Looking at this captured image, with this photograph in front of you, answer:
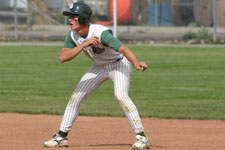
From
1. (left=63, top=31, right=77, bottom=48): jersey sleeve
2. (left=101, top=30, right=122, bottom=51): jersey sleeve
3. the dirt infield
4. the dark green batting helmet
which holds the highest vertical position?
the dark green batting helmet

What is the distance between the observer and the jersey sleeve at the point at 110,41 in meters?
7.42

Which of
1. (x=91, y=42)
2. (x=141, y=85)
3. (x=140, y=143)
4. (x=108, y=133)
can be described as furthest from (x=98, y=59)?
(x=141, y=85)

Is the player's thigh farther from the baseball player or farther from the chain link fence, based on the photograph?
the chain link fence

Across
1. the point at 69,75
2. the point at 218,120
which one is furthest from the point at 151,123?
the point at 69,75

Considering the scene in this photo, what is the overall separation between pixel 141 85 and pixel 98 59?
29.0 ft

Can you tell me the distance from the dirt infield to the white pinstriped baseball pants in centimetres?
48

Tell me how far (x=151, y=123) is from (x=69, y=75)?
7.96 metres

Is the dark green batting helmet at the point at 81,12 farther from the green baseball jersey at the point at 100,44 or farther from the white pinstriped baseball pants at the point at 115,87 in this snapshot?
the white pinstriped baseball pants at the point at 115,87

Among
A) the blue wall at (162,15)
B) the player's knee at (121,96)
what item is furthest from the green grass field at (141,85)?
the blue wall at (162,15)

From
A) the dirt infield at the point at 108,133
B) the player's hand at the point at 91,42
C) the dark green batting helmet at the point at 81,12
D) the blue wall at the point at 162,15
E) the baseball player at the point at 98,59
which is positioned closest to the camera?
the player's hand at the point at 91,42

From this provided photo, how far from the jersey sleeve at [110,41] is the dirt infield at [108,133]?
1.49 m

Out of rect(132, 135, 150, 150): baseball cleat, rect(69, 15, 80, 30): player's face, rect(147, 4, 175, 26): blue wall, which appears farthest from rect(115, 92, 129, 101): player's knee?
rect(147, 4, 175, 26): blue wall

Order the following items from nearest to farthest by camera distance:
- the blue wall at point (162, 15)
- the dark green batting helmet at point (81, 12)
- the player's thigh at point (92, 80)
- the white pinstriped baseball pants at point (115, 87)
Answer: the dark green batting helmet at point (81, 12), the white pinstriped baseball pants at point (115, 87), the player's thigh at point (92, 80), the blue wall at point (162, 15)

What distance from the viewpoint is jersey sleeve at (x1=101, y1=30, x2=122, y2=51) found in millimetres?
7418
